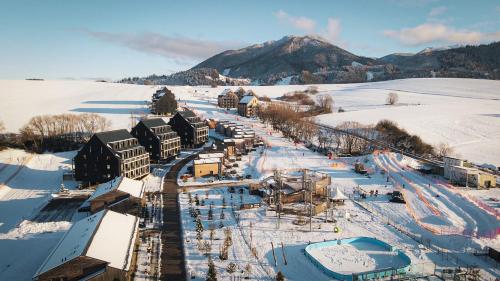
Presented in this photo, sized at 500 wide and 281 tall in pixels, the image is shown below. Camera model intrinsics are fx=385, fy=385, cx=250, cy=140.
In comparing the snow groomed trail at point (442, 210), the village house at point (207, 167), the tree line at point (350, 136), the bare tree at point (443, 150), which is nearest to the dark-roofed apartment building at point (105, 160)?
the village house at point (207, 167)

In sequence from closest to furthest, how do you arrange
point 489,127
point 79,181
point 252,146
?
1. point 79,181
2. point 252,146
3. point 489,127

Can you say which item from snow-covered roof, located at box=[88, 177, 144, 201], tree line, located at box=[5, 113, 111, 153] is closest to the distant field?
tree line, located at box=[5, 113, 111, 153]

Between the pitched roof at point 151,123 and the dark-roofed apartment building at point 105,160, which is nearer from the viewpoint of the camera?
the dark-roofed apartment building at point 105,160

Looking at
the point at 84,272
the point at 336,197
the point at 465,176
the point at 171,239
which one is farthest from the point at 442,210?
the point at 84,272

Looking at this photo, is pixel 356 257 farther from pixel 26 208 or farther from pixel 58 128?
pixel 58 128

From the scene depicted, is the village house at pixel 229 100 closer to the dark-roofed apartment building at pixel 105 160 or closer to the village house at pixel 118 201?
the dark-roofed apartment building at pixel 105 160

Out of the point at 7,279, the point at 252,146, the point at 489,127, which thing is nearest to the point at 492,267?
the point at 7,279

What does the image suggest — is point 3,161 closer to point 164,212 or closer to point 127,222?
point 164,212
